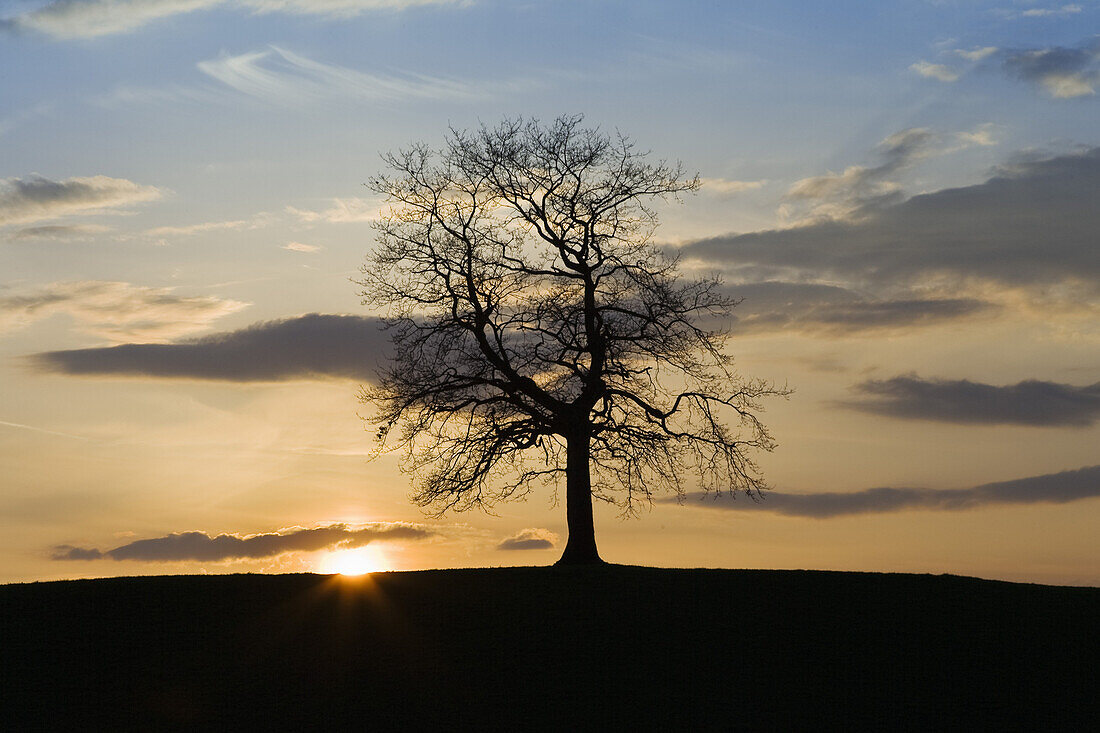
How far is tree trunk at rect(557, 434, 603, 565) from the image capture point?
112 ft

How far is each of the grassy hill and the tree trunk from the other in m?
2.15

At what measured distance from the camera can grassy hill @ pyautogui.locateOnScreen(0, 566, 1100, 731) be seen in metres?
22.0

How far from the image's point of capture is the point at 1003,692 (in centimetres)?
2297

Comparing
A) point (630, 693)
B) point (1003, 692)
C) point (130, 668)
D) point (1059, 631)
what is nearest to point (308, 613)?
point (130, 668)

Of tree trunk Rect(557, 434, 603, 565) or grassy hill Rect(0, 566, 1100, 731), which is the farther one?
tree trunk Rect(557, 434, 603, 565)

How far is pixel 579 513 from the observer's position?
3409cm

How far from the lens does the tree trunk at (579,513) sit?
34.0 meters

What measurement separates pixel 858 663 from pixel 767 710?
3.56 metres

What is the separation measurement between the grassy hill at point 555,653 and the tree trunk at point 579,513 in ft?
7.06

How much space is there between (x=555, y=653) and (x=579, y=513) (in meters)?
9.64

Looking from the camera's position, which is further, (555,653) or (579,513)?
(579,513)

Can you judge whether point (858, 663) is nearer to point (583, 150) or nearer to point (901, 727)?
point (901, 727)

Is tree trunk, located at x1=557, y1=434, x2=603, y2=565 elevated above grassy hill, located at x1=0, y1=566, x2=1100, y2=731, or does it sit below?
above

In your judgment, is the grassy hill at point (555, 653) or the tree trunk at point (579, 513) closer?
the grassy hill at point (555, 653)
